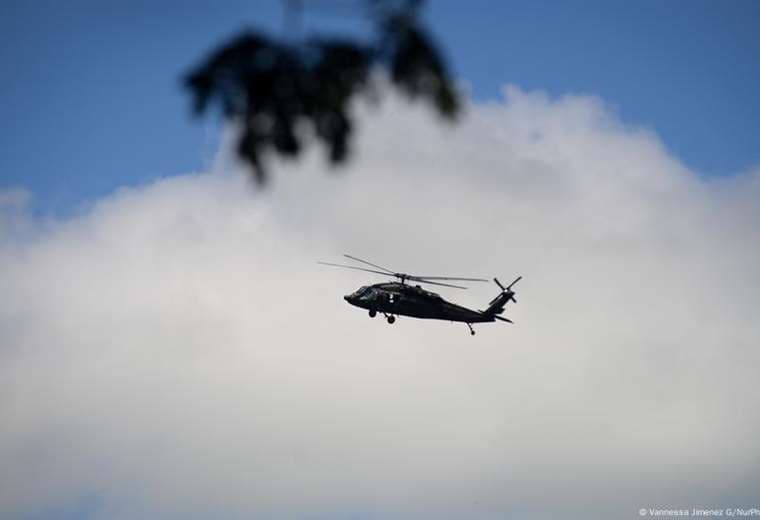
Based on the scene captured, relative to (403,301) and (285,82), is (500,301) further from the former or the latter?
(285,82)

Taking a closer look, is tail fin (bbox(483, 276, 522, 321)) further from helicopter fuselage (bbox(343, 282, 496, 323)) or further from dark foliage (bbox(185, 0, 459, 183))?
dark foliage (bbox(185, 0, 459, 183))

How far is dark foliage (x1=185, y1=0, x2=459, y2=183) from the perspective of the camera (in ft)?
46.0

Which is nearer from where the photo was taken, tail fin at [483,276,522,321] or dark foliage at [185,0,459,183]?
dark foliage at [185,0,459,183]

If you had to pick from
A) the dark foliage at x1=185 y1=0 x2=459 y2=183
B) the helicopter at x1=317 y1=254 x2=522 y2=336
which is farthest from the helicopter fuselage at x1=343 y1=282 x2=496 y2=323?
the dark foliage at x1=185 y1=0 x2=459 y2=183

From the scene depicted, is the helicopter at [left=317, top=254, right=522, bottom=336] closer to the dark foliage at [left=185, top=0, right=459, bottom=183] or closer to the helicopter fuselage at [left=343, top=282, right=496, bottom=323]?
the helicopter fuselage at [left=343, top=282, right=496, bottom=323]

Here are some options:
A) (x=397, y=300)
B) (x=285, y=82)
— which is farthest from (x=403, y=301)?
(x=285, y=82)

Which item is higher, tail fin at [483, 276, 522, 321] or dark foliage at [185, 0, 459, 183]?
tail fin at [483, 276, 522, 321]

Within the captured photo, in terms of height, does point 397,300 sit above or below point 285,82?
above

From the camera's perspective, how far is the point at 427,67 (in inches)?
537

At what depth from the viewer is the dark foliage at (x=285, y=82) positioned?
14008mm

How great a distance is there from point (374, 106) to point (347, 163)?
82cm

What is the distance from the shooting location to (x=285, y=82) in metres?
14.1

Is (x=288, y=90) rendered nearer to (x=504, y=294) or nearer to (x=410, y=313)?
(x=410, y=313)

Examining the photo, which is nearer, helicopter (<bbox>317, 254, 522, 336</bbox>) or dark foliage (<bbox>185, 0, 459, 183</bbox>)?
dark foliage (<bbox>185, 0, 459, 183</bbox>)
